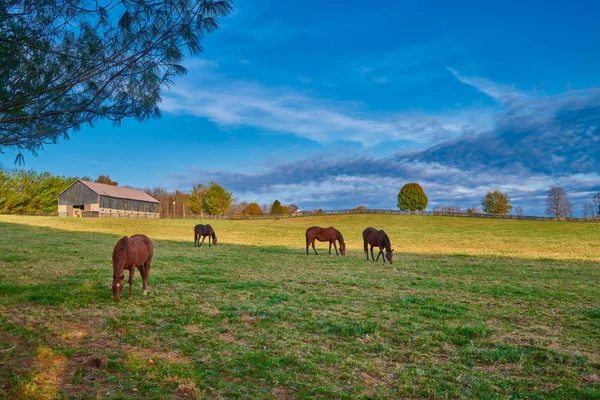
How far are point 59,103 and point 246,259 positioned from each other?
1145cm

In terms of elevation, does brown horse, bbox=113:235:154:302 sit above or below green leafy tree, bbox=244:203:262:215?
below

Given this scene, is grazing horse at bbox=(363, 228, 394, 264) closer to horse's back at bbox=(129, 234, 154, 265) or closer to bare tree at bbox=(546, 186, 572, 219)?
horse's back at bbox=(129, 234, 154, 265)

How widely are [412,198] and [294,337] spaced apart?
6859 centimetres

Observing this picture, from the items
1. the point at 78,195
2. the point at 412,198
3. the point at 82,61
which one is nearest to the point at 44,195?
the point at 78,195

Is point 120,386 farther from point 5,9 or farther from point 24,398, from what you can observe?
point 5,9

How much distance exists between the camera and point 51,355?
508cm

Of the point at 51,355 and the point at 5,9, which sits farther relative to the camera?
the point at 5,9

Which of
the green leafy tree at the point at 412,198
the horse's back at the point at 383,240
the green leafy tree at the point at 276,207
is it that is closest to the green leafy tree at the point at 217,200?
the green leafy tree at the point at 276,207

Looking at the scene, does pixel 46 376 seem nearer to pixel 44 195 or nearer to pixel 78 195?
pixel 78 195

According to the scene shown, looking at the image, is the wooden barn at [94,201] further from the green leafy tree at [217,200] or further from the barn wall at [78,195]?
the green leafy tree at [217,200]

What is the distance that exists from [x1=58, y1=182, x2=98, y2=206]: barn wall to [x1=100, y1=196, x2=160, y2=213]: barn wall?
1612 millimetres

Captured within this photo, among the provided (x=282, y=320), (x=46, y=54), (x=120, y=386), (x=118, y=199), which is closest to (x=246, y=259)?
(x=282, y=320)

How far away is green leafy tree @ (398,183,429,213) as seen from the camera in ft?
233

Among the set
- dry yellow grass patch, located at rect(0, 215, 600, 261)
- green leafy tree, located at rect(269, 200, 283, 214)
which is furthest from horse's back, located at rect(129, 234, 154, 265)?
green leafy tree, located at rect(269, 200, 283, 214)
